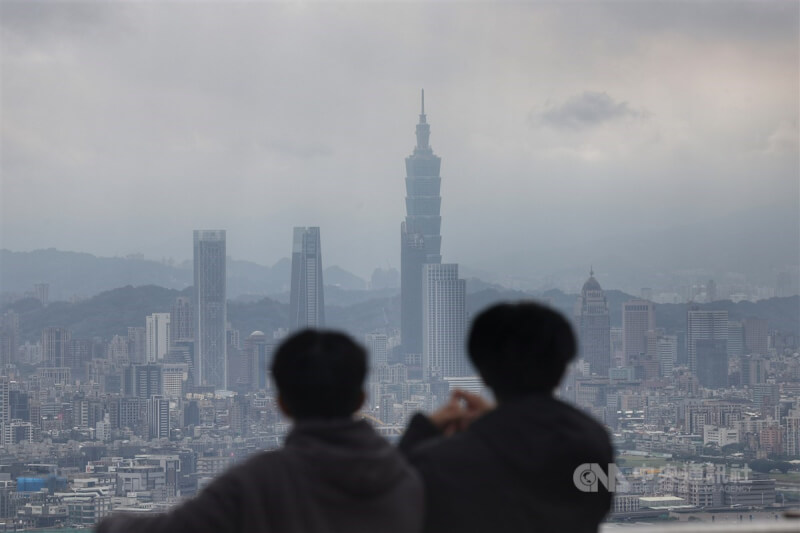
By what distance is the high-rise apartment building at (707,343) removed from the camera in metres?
31.2

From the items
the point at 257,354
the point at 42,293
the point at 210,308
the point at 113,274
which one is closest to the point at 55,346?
the point at 42,293

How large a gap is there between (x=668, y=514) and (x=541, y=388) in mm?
21430

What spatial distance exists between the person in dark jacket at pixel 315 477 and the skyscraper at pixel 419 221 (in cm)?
3938

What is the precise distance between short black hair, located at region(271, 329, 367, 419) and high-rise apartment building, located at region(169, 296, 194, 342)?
36.1 m

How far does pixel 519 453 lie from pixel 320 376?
22 centimetres

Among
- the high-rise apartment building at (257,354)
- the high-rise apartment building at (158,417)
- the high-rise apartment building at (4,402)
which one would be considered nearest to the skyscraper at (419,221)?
the high-rise apartment building at (257,354)

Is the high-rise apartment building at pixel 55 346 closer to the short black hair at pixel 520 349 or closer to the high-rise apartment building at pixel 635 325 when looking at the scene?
the high-rise apartment building at pixel 635 325

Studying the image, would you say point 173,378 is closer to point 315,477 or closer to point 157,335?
point 157,335

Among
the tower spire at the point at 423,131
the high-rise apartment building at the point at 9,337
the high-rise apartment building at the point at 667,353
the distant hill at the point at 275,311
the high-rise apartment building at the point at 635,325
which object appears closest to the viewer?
the high-rise apartment building at the point at 667,353

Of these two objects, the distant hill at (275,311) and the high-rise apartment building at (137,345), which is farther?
the high-rise apartment building at (137,345)

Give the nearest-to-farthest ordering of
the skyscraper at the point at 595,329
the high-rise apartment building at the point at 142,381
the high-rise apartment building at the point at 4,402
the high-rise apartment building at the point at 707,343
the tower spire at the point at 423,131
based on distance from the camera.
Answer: the high-rise apartment building at the point at 4,402
the high-rise apartment building at the point at 707,343
the skyscraper at the point at 595,329
the high-rise apartment building at the point at 142,381
the tower spire at the point at 423,131

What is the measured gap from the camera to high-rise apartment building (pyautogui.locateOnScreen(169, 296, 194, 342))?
119 feet

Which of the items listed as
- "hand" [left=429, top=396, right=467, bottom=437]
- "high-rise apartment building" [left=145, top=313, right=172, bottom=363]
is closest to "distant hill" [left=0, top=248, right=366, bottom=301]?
"high-rise apartment building" [left=145, top=313, right=172, bottom=363]

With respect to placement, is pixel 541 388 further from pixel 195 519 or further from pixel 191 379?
pixel 191 379
